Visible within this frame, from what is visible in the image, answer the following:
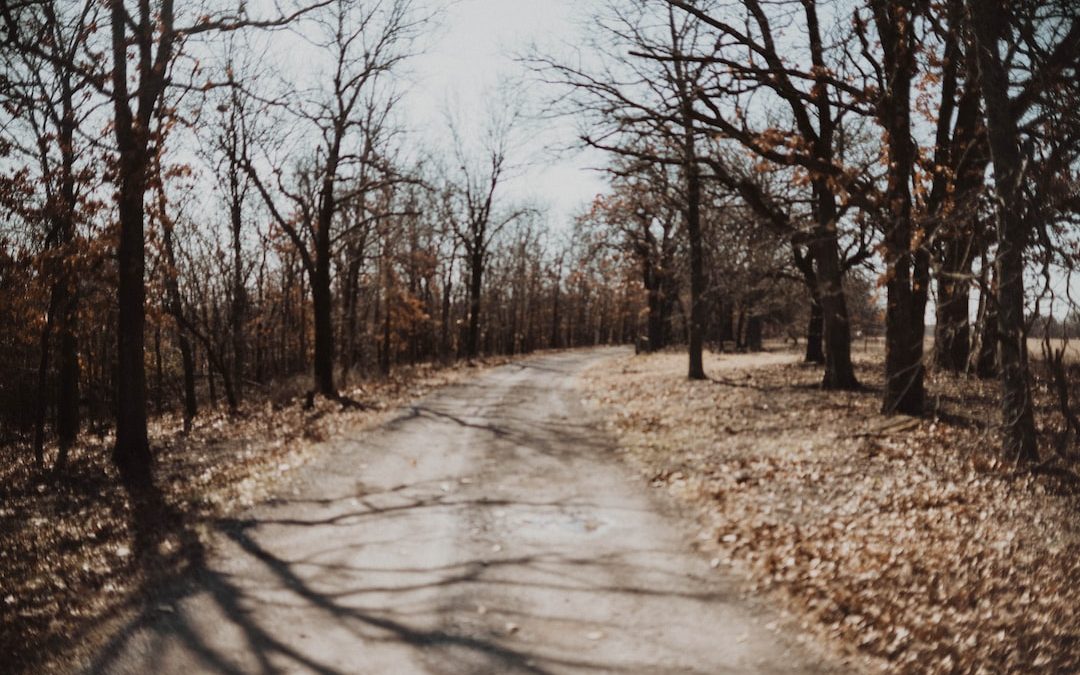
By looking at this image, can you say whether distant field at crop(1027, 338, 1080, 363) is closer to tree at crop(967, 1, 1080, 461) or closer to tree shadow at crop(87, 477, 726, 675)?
tree at crop(967, 1, 1080, 461)

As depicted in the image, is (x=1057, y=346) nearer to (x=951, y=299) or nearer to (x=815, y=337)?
(x=951, y=299)

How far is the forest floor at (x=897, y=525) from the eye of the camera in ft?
17.8

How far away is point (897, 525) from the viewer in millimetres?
7742

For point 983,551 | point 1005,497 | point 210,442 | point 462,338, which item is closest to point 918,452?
point 1005,497

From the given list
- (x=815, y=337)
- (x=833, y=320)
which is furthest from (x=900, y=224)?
(x=815, y=337)

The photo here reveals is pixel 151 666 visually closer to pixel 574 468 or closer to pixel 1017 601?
pixel 1017 601

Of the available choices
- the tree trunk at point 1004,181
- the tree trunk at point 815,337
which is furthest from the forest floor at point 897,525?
the tree trunk at point 815,337

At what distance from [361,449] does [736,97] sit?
9.37 meters

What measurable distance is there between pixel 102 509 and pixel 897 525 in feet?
32.1

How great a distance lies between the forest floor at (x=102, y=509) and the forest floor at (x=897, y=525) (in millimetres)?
5558

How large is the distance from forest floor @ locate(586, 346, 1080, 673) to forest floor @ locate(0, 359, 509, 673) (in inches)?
219

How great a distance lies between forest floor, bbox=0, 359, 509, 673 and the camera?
6.07 meters

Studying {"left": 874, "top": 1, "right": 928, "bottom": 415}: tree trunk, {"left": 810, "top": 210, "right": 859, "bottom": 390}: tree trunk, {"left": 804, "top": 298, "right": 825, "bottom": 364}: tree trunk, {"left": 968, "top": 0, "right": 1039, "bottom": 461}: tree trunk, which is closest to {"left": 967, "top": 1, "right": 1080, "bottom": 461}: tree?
{"left": 968, "top": 0, "right": 1039, "bottom": 461}: tree trunk

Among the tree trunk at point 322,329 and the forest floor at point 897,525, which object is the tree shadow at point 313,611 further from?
the tree trunk at point 322,329
